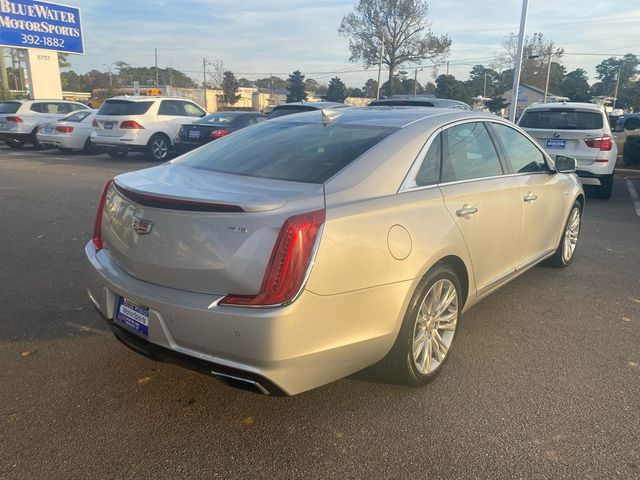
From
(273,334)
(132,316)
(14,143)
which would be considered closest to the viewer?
(273,334)

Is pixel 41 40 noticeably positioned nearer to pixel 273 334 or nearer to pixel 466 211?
pixel 466 211

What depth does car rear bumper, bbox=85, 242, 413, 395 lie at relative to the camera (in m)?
2.31

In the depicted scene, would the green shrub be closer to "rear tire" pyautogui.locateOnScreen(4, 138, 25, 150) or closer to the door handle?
the door handle

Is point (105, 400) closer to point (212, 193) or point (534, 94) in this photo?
point (212, 193)

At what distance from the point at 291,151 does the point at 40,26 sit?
26.2m

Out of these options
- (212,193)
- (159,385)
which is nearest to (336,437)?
(159,385)

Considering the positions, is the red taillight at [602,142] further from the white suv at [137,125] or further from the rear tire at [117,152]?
the rear tire at [117,152]

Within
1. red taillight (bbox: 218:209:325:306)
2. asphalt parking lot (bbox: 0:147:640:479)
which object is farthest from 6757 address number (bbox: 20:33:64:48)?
red taillight (bbox: 218:209:325:306)

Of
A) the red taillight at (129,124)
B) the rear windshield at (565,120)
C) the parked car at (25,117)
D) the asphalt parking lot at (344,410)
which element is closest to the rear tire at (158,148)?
the red taillight at (129,124)

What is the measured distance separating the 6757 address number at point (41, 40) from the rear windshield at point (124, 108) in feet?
43.0

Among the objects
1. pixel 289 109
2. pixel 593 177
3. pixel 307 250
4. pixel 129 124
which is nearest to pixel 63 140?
pixel 129 124

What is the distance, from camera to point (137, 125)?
13.9 m

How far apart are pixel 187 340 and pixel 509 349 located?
2253mm

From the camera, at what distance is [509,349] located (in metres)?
3.62
